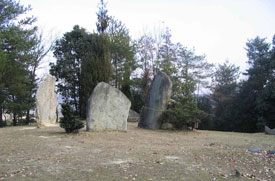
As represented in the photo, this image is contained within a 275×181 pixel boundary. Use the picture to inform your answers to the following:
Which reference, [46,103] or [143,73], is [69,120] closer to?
[46,103]

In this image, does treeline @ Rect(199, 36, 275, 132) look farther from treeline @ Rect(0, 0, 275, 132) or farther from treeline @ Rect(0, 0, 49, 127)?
treeline @ Rect(0, 0, 49, 127)

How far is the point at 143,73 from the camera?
2262cm

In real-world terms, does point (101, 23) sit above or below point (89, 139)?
above

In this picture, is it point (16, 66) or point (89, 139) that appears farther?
point (16, 66)

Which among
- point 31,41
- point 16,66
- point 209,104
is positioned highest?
point 31,41

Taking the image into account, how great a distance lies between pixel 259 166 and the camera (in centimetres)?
518

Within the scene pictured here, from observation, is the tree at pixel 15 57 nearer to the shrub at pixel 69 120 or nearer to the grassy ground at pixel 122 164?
the shrub at pixel 69 120

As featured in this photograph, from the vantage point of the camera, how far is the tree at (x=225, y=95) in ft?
71.6

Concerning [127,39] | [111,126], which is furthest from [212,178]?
[127,39]

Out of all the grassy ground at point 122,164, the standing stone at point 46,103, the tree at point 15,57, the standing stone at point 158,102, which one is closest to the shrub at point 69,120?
the grassy ground at point 122,164

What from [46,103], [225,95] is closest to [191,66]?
[225,95]

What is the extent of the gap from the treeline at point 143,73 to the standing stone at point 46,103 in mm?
5415

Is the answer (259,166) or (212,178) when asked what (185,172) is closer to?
(212,178)

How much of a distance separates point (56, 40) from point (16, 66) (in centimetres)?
531
